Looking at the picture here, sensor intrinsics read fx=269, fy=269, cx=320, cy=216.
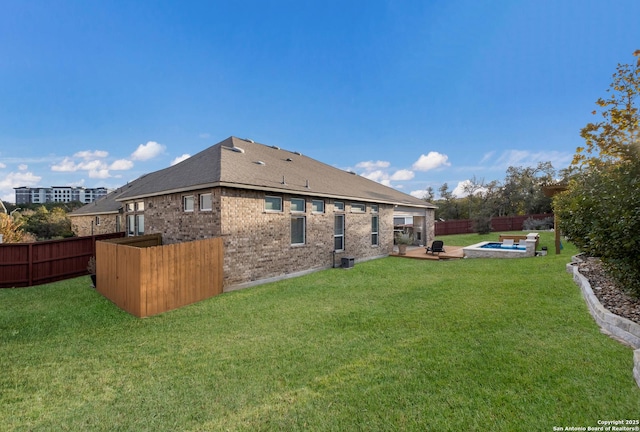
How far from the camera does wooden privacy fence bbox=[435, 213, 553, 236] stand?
1198 inches

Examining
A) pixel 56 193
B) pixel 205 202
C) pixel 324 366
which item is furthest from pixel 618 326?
pixel 56 193

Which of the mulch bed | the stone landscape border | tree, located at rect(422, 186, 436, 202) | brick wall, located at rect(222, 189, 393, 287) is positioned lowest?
the stone landscape border

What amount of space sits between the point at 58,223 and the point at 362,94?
102ft

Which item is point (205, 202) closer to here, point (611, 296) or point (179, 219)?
point (179, 219)

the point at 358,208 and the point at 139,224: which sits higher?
the point at 358,208

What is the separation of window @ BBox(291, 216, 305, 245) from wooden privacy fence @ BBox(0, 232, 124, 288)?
32.0 feet

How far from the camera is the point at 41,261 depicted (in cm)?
1084

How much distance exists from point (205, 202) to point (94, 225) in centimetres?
1686

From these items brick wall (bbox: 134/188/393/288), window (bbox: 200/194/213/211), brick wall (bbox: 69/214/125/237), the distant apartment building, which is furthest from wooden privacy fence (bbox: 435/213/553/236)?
the distant apartment building

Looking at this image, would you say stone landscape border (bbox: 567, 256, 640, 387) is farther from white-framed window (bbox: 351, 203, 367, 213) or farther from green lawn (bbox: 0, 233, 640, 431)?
white-framed window (bbox: 351, 203, 367, 213)

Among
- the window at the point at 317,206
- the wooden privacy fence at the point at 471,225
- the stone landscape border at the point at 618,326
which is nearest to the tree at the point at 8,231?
the window at the point at 317,206

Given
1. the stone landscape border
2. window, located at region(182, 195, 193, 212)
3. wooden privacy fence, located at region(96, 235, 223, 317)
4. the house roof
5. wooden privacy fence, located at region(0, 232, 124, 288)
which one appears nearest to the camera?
the stone landscape border

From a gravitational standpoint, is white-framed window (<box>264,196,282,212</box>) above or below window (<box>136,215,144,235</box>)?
above

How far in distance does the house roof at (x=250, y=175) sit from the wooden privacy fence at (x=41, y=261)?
316 cm
